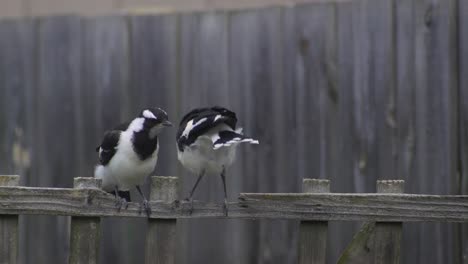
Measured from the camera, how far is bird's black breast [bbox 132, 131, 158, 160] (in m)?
6.57

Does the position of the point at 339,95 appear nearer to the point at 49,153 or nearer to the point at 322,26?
the point at 322,26

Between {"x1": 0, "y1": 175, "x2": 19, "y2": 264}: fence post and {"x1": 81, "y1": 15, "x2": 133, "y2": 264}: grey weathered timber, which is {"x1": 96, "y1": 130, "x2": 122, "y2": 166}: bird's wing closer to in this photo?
{"x1": 81, "y1": 15, "x2": 133, "y2": 264}: grey weathered timber

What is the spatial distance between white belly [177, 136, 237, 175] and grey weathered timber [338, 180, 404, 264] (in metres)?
1.17

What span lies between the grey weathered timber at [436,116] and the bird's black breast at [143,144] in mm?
1534

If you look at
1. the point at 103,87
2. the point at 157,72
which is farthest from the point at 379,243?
the point at 103,87

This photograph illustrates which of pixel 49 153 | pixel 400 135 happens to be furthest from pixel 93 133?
pixel 400 135

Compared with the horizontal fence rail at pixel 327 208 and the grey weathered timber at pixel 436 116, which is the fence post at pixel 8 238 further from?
the grey weathered timber at pixel 436 116

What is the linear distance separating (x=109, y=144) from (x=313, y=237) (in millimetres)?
1883

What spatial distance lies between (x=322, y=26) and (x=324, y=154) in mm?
798

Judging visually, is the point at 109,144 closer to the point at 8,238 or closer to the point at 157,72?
the point at 157,72

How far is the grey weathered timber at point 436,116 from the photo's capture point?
259 inches

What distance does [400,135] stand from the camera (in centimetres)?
671

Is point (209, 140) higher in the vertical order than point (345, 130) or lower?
lower

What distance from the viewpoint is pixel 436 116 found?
6656 millimetres
